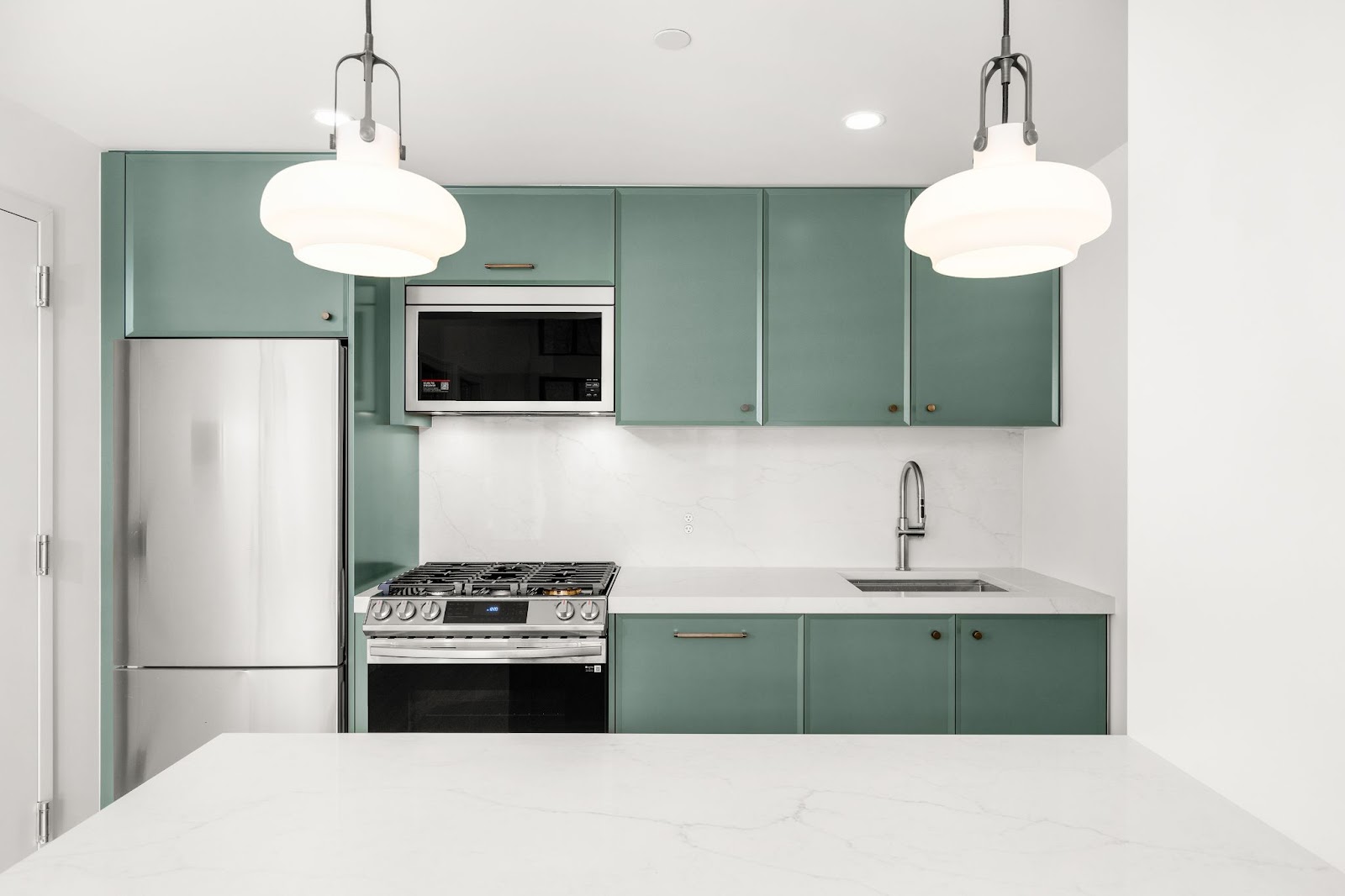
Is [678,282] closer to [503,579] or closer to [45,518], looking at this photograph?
[503,579]

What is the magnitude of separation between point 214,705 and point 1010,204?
2677 millimetres

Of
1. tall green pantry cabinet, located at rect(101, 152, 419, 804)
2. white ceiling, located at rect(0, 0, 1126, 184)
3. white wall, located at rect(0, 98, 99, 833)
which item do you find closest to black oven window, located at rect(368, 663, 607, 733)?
tall green pantry cabinet, located at rect(101, 152, 419, 804)

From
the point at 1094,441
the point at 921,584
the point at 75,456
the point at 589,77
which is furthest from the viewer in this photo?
the point at 921,584

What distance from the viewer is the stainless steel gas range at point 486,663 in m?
2.47

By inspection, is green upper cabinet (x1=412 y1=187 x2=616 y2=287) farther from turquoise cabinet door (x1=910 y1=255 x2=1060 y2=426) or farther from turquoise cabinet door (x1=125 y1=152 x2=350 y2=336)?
turquoise cabinet door (x1=910 y1=255 x2=1060 y2=426)

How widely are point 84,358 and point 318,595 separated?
3.43 ft

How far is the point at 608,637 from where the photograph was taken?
8.25ft

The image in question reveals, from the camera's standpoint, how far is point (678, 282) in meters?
2.78

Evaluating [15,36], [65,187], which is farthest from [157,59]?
[65,187]

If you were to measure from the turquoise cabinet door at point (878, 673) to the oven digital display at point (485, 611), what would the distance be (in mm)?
947

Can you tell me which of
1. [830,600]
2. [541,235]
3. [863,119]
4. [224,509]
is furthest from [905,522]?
[224,509]

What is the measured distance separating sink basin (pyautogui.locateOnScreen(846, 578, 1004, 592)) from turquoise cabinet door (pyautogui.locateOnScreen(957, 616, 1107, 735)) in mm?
464

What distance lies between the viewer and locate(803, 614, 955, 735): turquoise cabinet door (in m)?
2.53

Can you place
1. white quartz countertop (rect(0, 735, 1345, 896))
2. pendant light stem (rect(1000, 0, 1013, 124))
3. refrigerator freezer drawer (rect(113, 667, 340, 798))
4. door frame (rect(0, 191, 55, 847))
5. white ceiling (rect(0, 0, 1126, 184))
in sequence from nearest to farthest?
1. white quartz countertop (rect(0, 735, 1345, 896))
2. pendant light stem (rect(1000, 0, 1013, 124))
3. white ceiling (rect(0, 0, 1126, 184))
4. door frame (rect(0, 191, 55, 847))
5. refrigerator freezer drawer (rect(113, 667, 340, 798))
